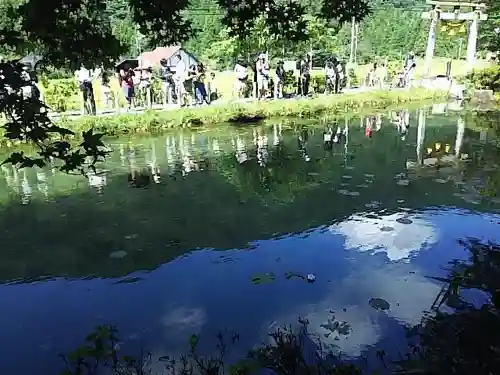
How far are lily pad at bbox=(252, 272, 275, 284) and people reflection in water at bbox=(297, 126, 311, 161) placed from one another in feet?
17.9

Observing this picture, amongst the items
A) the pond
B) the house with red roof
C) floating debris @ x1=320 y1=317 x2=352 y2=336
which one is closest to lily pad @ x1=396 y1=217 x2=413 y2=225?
the pond

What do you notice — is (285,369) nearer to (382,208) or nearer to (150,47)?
(150,47)

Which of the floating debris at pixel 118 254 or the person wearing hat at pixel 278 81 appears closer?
the floating debris at pixel 118 254

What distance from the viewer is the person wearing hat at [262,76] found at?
16.3 metres

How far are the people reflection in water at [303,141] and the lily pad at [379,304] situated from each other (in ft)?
19.7

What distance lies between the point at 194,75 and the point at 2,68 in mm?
13050

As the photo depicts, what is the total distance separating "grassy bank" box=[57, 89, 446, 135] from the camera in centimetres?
1337

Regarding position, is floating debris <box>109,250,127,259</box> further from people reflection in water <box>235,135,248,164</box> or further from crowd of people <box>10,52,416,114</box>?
crowd of people <box>10,52,416,114</box>

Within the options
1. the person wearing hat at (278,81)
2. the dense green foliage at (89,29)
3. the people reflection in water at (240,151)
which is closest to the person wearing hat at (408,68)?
the person wearing hat at (278,81)

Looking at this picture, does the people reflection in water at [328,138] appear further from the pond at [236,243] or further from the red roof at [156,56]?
the red roof at [156,56]

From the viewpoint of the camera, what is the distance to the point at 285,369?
11.6 feet

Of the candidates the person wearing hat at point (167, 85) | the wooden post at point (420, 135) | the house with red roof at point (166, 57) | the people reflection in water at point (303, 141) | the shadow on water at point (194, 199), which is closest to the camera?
the shadow on water at point (194, 199)

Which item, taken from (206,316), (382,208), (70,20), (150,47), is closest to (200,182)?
(382,208)

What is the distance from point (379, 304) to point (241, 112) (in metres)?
10.6
